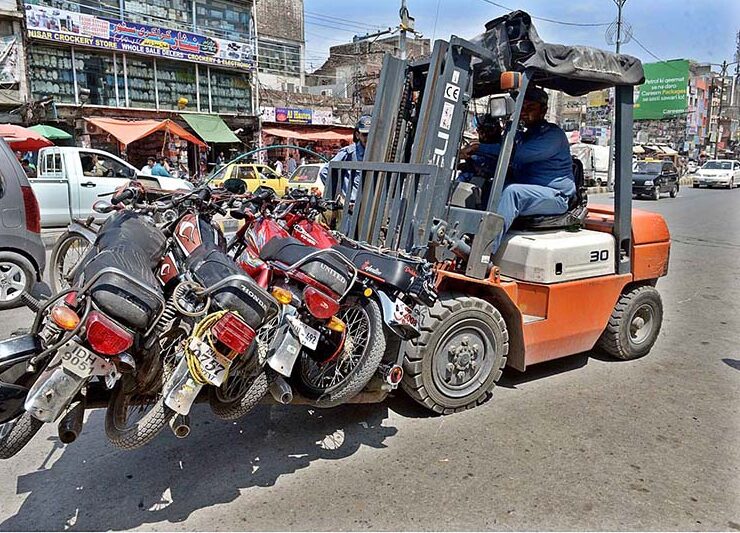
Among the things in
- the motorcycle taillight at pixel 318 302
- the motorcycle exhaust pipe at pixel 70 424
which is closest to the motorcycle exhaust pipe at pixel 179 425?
the motorcycle exhaust pipe at pixel 70 424

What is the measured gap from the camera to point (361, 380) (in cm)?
350

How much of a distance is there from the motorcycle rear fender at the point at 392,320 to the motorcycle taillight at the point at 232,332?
3.26 feet

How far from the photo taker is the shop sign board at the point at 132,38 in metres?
20.3

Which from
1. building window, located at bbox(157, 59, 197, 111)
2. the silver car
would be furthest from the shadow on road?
building window, located at bbox(157, 59, 197, 111)

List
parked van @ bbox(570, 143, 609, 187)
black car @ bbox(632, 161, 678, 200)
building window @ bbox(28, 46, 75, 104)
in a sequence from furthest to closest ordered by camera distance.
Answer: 1. parked van @ bbox(570, 143, 609, 187)
2. black car @ bbox(632, 161, 678, 200)
3. building window @ bbox(28, 46, 75, 104)

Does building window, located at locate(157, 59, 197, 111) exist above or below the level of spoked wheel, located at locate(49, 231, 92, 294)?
above

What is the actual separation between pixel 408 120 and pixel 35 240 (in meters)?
5.00

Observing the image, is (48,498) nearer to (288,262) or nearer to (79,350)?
(79,350)

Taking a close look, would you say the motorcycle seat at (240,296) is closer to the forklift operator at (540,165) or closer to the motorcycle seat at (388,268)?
the motorcycle seat at (388,268)

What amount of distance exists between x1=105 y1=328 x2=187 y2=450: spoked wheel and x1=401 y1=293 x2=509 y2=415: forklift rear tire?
5.26 feet

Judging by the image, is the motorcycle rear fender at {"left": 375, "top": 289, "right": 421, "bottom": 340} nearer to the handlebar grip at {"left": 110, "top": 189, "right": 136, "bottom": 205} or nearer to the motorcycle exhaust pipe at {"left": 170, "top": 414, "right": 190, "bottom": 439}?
the motorcycle exhaust pipe at {"left": 170, "top": 414, "right": 190, "bottom": 439}

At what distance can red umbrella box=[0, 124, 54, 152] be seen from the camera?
1283 cm

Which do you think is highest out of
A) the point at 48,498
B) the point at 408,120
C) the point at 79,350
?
the point at 408,120

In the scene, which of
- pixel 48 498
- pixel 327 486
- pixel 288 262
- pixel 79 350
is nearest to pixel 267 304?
pixel 288 262
